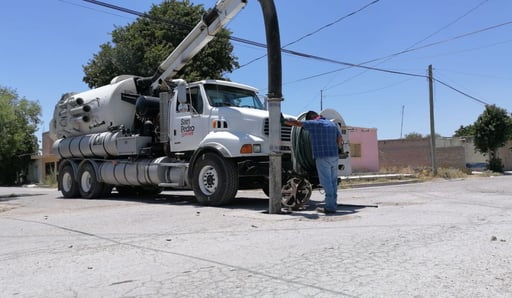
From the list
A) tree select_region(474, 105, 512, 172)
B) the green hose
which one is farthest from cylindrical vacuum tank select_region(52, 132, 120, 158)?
tree select_region(474, 105, 512, 172)

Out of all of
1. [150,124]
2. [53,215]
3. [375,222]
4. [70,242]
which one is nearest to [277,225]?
[375,222]

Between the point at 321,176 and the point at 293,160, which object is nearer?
the point at 321,176

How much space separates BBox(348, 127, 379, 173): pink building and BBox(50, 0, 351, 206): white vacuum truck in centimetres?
1730

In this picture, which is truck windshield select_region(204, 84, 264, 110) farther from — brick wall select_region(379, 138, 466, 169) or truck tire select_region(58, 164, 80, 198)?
brick wall select_region(379, 138, 466, 169)

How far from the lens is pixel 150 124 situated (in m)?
13.4

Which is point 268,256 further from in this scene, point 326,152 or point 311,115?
point 311,115

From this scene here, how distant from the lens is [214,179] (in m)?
10.4

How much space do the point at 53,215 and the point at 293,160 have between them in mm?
5259

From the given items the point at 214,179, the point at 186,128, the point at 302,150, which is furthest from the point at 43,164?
the point at 302,150

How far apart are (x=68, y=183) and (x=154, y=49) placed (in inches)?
467

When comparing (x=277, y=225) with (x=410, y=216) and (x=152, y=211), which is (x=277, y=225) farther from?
(x=152, y=211)

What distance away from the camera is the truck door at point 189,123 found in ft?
36.6

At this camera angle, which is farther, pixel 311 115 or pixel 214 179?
pixel 214 179

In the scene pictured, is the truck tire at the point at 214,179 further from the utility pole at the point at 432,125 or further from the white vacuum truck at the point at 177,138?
the utility pole at the point at 432,125
